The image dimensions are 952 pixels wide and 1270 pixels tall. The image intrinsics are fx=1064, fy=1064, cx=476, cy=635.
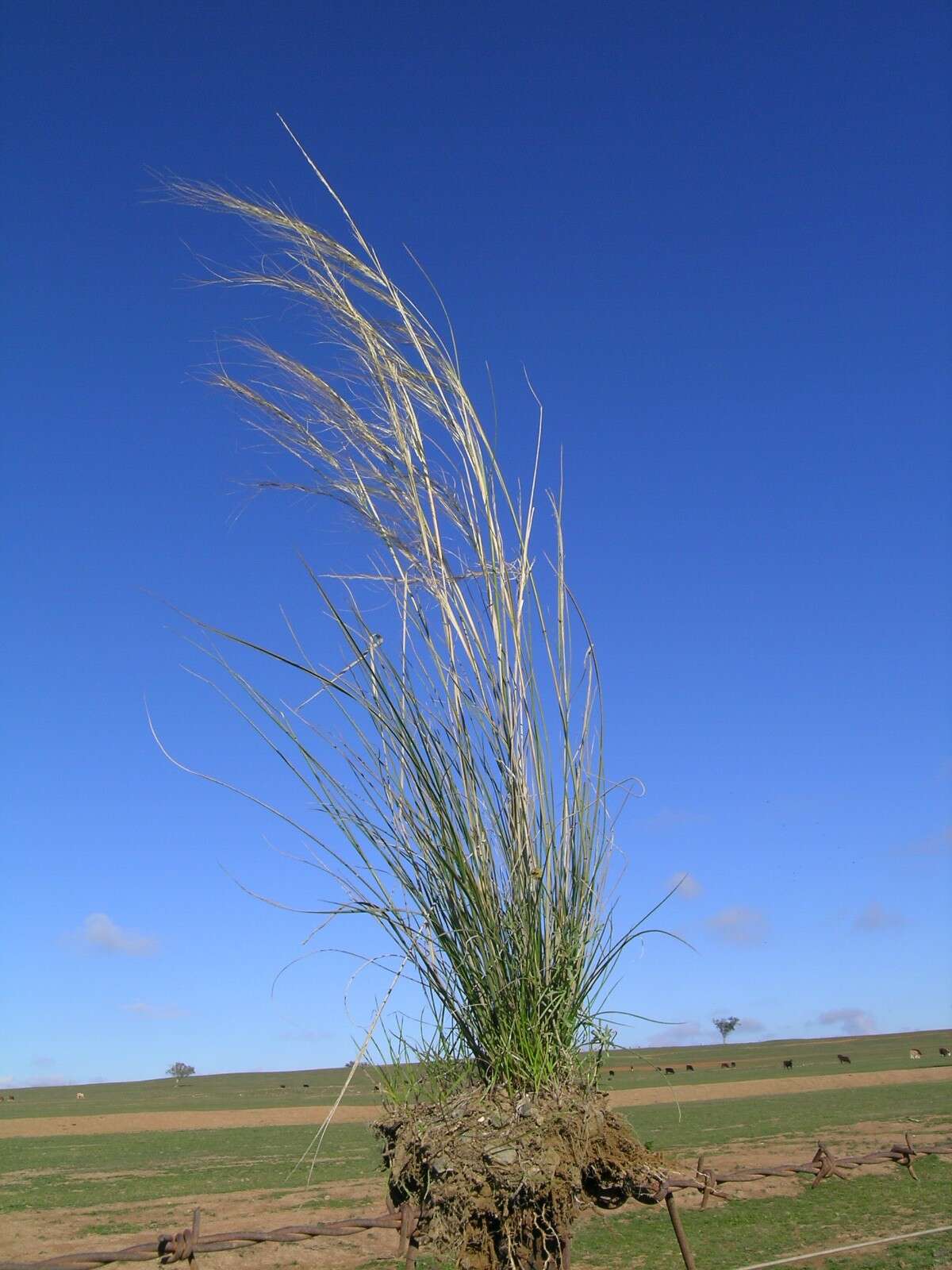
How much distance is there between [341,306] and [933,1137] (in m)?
21.3

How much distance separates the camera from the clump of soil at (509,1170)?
6.57 feet

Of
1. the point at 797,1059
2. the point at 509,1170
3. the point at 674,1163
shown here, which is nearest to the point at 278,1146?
the point at 674,1163

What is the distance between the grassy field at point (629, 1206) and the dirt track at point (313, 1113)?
282cm

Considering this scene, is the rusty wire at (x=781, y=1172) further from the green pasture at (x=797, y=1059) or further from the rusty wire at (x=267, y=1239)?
the green pasture at (x=797, y=1059)

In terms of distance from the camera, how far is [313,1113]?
53312mm

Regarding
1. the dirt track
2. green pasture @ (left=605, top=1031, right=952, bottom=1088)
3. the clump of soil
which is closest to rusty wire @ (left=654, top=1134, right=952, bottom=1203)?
the clump of soil

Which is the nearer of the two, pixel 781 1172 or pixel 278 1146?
pixel 781 1172

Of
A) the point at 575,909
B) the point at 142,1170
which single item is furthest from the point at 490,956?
the point at 142,1170

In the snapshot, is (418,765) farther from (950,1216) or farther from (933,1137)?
(933,1137)

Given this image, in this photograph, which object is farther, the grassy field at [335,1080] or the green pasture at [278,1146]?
the grassy field at [335,1080]

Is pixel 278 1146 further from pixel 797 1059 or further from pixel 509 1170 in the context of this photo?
→ pixel 797 1059

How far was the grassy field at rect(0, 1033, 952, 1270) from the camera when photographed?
39.1ft

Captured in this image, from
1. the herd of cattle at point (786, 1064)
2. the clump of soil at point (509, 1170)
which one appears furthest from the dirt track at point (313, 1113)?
the clump of soil at point (509, 1170)

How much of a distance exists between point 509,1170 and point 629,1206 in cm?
1733
